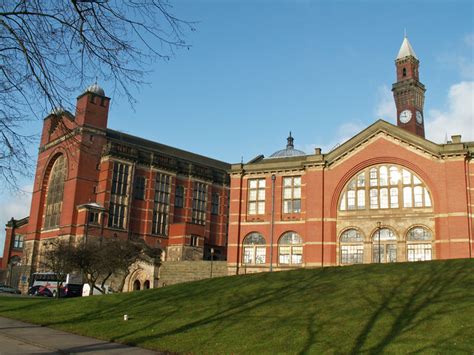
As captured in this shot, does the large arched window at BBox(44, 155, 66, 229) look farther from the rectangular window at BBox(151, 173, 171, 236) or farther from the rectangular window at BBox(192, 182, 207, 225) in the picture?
the rectangular window at BBox(192, 182, 207, 225)

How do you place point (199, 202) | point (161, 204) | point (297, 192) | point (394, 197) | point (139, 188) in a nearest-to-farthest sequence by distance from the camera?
1. point (394, 197)
2. point (297, 192)
3. point (139, 188)
4. point (161, 204)
5. point (199, 202)

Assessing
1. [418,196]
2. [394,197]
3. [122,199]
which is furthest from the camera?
[122,199]

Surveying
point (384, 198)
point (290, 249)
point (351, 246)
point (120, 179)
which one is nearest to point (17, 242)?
→ point (120, 179)

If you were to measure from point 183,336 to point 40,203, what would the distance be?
58213mm

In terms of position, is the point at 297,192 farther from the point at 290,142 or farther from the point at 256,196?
the point at 290,142

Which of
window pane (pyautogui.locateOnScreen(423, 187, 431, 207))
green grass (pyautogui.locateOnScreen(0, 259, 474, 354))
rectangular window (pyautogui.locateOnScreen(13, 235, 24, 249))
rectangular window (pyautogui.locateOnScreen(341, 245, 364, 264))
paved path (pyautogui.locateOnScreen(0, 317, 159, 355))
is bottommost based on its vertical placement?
paved path (pyautogui.locateOnScreen(0, 317, 159, 355))

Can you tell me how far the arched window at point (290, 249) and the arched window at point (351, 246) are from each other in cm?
396

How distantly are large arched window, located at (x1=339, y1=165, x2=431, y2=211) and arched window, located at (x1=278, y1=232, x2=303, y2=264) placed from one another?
509 cm

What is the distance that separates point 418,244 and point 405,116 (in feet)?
93.5

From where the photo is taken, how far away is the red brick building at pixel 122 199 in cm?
6053

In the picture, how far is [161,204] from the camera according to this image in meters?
67.5

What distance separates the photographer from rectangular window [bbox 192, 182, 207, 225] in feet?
236

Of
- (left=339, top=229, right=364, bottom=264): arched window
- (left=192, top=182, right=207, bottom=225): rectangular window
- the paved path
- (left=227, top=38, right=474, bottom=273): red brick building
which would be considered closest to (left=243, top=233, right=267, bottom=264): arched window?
(left=227, top=38, right=474, bottom=273): red brick building

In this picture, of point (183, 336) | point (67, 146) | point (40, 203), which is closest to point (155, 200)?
point (40, 203)
